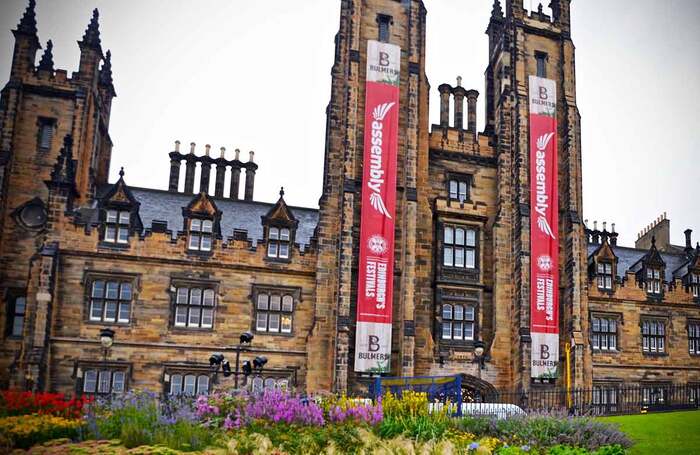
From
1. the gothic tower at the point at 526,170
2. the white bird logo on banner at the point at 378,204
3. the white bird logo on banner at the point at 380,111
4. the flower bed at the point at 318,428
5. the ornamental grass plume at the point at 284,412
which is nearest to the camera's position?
the flower bed at the point at 318,428

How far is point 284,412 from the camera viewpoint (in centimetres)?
1476

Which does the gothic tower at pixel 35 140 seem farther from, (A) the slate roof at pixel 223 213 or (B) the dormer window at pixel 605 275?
(B) the dormer window at pixel 605 275

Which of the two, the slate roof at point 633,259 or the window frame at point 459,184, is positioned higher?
the window frame at point 459,184

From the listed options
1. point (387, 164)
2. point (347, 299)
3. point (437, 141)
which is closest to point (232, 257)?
point (347, 299)

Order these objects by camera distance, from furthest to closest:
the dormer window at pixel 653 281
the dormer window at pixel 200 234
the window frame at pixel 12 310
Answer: the dormer window at pixel 653 281 → the dormer window at pixel 200 234 → the window frame at pixel 12 310

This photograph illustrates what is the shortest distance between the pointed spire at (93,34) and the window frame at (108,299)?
13300 millimetres

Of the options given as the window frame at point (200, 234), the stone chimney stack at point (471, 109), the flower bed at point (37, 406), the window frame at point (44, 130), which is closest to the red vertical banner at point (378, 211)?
the stone chimney stack at point (471, 109)

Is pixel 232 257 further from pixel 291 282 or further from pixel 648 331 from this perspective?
pixel 648 331

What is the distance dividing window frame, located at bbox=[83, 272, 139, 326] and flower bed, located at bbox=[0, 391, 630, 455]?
1425 cm

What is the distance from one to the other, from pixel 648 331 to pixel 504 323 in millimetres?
10381

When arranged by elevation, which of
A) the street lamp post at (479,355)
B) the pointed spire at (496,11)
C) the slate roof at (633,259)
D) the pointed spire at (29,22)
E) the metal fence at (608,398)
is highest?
the pointed spire at (496,11)

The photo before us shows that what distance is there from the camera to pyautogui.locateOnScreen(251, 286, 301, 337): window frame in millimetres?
30984

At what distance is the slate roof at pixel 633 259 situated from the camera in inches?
1650

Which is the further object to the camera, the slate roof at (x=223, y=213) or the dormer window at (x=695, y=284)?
the dormer window at (x=695, y=284)
